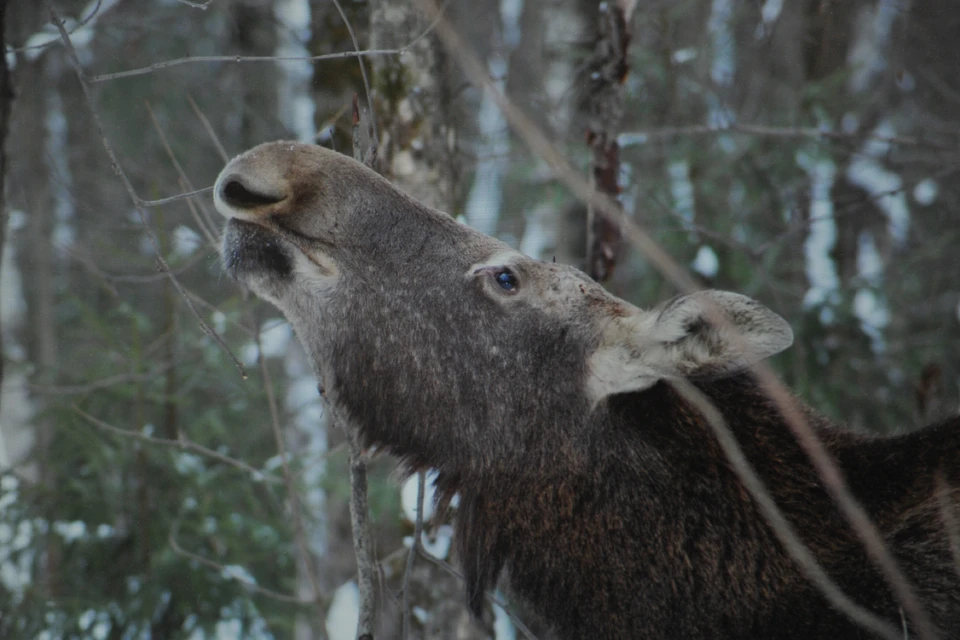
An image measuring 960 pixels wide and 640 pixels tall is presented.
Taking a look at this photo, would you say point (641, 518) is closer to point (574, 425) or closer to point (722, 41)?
point (574, 425)

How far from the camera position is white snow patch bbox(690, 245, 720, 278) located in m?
6.57

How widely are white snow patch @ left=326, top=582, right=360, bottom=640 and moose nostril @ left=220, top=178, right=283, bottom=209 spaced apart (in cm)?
368

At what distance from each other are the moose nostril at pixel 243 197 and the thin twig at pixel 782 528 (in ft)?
5.03

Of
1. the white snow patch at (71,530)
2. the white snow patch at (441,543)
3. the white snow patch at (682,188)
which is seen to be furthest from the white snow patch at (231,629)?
the white snow patch at (682,188)

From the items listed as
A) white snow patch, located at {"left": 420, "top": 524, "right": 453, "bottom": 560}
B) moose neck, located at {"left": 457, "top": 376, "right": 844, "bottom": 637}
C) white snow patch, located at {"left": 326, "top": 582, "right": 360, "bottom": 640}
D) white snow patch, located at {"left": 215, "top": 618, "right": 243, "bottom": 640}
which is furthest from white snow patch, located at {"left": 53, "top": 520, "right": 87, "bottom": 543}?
moose neck, located at {"left": 457, "top": 376, "right": 844, "bottom": 637}

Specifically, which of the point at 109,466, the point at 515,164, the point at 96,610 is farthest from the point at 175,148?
the point at 96,610

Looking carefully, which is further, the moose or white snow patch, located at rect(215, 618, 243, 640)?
white snow patch, located at rect(215, 618, 243, 640)

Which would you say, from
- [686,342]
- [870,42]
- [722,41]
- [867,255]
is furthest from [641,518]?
[870,42]

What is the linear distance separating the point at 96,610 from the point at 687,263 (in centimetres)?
500

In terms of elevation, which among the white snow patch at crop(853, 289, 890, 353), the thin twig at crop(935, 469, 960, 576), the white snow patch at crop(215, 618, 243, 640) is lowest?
the white snow patch at crop(215, 618, 243, 640)

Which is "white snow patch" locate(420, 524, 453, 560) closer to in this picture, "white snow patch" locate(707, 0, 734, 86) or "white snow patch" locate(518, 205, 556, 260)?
"white snow patch" locate(707, 0, 734, 86)

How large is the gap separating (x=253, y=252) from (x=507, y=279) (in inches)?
36.7

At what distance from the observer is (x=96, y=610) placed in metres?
5.14

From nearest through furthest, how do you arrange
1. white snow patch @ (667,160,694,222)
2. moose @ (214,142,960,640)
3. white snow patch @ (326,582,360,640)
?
moose @ (214,142,960,640) < white snow patch @ (326,582,360,640) < white snow patch @ (667,160,694,222)
